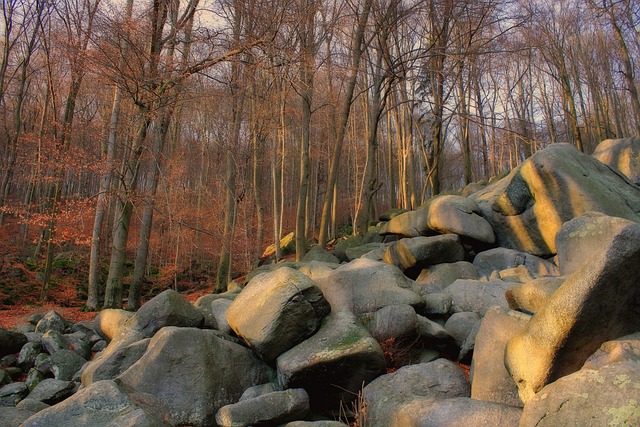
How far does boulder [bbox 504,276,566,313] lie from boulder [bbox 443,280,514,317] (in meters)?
1.88

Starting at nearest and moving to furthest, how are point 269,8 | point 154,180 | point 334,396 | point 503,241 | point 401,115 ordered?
point 334,396 → point 269,8 → point 503,241 → point 154,180 → point 401,115

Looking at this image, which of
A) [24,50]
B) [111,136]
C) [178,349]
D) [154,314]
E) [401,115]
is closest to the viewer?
[178,349]

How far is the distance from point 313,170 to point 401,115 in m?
8.12

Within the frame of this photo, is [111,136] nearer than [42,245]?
Yes

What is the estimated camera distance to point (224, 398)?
5840 mm

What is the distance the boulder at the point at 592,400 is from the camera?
9.48 ft

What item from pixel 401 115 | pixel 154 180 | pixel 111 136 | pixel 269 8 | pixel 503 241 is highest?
pixel 401 115

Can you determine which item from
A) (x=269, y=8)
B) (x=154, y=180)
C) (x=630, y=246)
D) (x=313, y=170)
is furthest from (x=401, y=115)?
(x=630, y=246)

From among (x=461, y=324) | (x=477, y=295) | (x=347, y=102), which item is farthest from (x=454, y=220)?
(x=347, y=102)

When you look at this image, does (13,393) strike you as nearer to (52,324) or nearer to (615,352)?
(52,324)

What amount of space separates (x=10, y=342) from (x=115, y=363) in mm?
3880

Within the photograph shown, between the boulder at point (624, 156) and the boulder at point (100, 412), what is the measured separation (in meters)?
11.4

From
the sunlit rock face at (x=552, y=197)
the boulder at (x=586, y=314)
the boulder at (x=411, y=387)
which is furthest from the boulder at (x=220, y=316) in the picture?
the sunlit rock face at (x=552, y=197)

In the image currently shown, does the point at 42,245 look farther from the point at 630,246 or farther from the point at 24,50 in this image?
the point at 630,246
